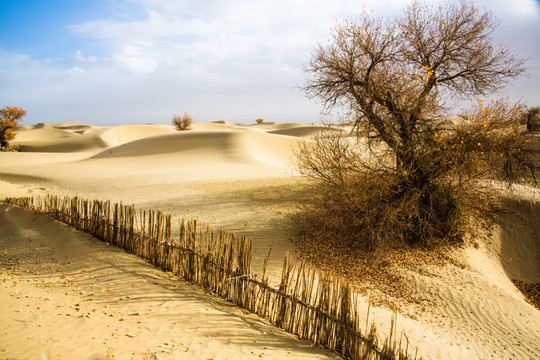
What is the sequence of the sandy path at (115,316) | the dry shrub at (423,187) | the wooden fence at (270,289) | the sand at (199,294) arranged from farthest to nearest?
the dry shrub at (423,187), the wooden fence at (270,289), the sand at (199,294), the sandy path at (115,316)

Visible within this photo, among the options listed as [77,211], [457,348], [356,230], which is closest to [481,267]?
[356,230]

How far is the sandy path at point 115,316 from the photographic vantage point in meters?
3.67

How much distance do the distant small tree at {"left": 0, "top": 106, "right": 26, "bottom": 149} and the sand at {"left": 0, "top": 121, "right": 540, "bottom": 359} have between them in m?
24.9

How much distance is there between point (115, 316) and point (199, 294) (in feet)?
4.27

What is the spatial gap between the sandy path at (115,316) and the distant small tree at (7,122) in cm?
3405

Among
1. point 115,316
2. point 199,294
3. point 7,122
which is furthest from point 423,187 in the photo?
point 7,122

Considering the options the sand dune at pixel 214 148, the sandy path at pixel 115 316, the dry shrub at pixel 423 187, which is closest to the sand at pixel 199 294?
the sandy path at pixel 115 316

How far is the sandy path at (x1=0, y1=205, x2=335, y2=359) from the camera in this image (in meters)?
3.67

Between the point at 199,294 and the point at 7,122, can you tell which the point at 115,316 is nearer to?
the point at 199,294

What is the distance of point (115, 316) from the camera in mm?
4520

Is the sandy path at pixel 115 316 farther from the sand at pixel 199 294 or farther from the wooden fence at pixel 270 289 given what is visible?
the wooden fence at pixel 270 289

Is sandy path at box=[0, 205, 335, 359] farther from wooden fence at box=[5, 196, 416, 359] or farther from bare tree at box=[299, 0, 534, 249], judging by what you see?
bare tree at box=[299, 0, 534, 249]

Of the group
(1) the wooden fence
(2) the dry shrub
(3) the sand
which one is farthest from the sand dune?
(1) the wooden fence

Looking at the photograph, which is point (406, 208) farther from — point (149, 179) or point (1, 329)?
point (149, 179)
